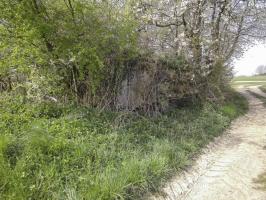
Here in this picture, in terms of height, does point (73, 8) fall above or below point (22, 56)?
above

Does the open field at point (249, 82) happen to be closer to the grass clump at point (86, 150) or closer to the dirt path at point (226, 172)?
the dirt path at point (226, 172)

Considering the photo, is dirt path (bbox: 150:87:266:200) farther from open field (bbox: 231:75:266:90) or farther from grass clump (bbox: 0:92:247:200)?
open field (bbox: 231:75:266:90)

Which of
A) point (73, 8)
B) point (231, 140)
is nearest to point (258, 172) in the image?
point (231, 140)

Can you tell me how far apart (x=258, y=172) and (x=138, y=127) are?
8.84ft

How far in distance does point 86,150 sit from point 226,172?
2717mm

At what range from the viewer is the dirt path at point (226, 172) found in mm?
4430

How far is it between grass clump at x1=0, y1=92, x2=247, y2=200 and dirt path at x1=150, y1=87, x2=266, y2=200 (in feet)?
0.87

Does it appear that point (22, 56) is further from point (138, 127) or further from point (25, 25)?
point (138, 127)

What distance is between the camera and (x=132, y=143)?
5539mm

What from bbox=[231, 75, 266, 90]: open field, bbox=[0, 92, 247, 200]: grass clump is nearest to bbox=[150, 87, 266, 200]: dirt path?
bbox=[0, 92, 247, 200]: grass clump

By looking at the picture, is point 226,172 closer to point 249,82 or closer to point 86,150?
point 86,150

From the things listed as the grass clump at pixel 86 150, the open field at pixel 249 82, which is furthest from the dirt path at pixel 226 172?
the open field at pixel 249 82

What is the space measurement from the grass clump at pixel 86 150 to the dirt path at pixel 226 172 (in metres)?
0.27

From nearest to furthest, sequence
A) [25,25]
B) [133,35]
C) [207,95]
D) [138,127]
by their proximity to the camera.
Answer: [25,25] → [138,127] → [133,35] → [207,95]
